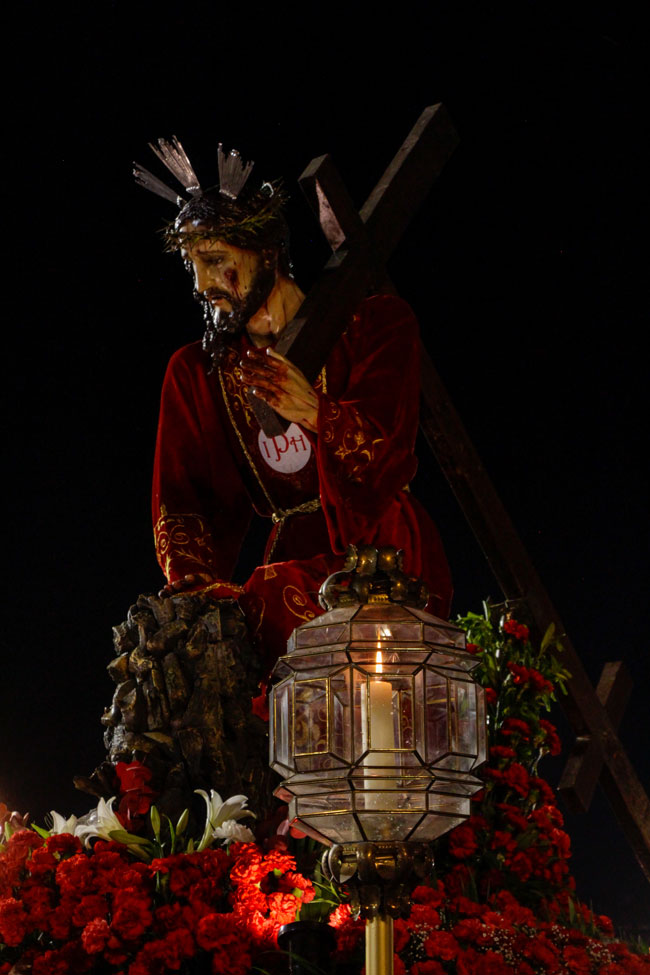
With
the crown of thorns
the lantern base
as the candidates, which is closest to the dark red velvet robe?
the crown of thorns

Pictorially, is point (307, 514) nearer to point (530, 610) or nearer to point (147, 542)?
point (530, 610)

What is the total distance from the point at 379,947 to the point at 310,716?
0.38 metres

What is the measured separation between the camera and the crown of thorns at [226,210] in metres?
3.78

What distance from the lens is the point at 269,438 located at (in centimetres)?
392

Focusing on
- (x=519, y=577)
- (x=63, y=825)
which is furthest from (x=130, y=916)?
(x=519, y=577)

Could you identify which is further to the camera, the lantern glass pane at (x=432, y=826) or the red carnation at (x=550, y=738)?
the red carnation at (x=550, y=738)

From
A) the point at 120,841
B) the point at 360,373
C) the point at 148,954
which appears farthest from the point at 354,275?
the point at 148,954

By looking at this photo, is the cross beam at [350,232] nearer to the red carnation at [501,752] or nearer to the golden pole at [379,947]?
the red carnation at [501,752]

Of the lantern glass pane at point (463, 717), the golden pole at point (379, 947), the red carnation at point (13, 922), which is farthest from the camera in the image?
the red carnation at point (13, 922)

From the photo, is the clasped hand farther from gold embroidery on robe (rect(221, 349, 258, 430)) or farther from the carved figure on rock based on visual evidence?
gold embroidery on robe (rect(221, 349, 258, 430))

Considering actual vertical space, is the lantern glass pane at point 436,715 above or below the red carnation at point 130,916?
above

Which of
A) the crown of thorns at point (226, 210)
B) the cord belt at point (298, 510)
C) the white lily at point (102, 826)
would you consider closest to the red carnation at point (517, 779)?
the cord belt at point (298, 510)

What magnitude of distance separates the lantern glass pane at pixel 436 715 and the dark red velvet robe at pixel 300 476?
119cm

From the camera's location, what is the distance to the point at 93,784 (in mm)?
3312
